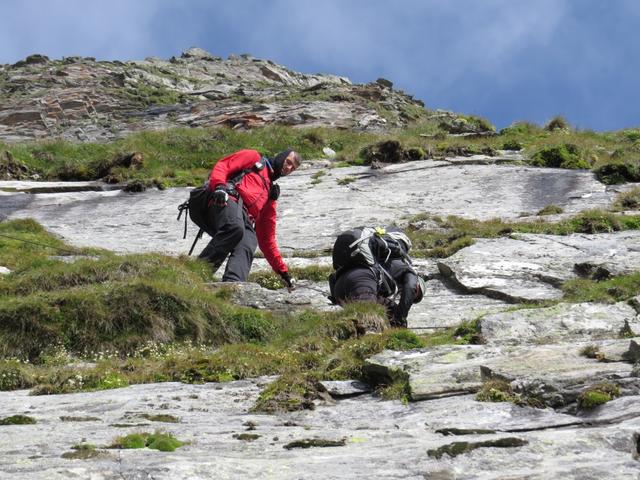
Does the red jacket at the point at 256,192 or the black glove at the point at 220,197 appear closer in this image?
the black glove at the point at 220,197

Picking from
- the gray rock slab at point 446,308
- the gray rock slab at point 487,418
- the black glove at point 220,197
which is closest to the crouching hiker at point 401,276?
the gray rock slab at point 446,308

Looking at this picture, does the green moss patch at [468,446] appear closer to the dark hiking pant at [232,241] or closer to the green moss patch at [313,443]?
the green moss patch at [313,443]

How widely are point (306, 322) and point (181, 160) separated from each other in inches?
764

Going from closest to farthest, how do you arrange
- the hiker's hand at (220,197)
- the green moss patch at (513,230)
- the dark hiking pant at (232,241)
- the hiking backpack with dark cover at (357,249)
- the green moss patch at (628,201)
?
the hiking backpack with dark cover at (357,249) < the hiker's hand at (220,197) < the dark hiking pant at (232,241) < the green moss patch at (513,230) < the green moss patch at (628,201)

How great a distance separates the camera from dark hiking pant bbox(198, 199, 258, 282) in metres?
14.2

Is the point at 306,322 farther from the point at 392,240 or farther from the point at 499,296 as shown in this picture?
the point at 499,296

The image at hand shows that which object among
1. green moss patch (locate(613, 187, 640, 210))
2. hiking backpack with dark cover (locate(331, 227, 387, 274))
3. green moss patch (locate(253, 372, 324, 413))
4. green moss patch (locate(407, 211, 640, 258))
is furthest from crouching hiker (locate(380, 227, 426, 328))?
green moss patch (locate(613, 187, 640, 210))

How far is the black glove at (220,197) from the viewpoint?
14.1 metres

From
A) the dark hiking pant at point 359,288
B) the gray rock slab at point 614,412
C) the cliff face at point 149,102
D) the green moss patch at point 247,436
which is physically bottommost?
the green moss patch at point 247,436

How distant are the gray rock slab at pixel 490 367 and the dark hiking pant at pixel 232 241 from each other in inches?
232

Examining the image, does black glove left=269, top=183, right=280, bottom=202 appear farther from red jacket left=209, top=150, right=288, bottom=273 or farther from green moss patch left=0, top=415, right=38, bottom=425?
green moss patch left=0, top=415, right=38, bottom=425

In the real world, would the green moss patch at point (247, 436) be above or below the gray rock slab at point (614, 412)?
below

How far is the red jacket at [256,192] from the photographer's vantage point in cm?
1462

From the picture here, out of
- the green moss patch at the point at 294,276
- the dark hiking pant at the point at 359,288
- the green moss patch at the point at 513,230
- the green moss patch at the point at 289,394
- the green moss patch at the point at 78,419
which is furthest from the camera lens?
the green moss patch at the point at 513,230
